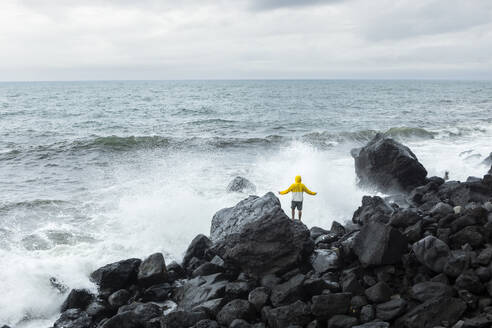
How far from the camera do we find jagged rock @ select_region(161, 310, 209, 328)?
6.83 metres

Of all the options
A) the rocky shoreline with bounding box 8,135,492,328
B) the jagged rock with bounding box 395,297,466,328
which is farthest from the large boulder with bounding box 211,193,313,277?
the jagged rock with bounding box 395,297,466,328

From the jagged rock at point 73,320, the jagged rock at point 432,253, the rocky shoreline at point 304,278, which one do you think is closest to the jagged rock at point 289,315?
the rocky shoreline at point 304,278

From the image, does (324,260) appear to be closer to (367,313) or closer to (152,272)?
(367,313)

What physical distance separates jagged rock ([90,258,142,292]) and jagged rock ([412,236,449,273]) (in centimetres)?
526

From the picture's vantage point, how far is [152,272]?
8.72 metres

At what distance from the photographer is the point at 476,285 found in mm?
6352

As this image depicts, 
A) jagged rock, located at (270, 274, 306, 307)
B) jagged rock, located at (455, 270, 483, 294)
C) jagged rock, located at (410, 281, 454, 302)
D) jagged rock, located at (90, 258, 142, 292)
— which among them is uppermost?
jagged rock, located at (455, 270, 483, 294)

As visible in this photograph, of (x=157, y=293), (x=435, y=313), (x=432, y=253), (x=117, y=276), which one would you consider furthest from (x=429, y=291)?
(x=117, y=276)

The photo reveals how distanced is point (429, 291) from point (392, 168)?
8263mm

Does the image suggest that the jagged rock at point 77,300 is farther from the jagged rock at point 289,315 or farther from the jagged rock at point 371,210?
the jagged rock at point 371,210

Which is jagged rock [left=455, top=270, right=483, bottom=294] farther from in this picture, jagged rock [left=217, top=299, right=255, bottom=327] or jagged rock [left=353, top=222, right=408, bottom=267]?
jagged rock [left=217, top=299, right=255, bottom=327]

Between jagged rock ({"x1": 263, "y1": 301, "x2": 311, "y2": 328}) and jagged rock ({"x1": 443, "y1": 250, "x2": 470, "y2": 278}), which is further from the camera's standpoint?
jagged rock ({"x1": 443, "y1": 250, "x2": 470, "y2": 278})

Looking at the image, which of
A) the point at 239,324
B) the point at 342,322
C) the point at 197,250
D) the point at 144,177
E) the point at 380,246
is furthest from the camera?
the point at 144,177

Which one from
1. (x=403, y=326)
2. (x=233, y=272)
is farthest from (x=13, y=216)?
(x=403, y=326)
